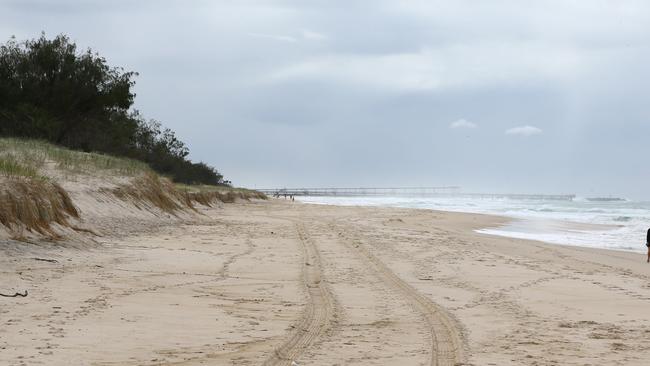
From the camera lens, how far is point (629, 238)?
2403 cm

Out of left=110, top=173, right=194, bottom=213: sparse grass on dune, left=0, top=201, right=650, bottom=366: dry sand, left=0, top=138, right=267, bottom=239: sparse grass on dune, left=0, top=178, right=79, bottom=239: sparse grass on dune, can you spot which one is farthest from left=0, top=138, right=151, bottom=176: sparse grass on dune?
left=0, top=201, right=650, bottom=366: dry sand

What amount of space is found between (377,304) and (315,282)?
1828mm

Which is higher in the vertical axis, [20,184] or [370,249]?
[20,184]

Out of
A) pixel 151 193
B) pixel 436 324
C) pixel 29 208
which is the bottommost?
pixel 436 324

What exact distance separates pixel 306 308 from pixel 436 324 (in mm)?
1491

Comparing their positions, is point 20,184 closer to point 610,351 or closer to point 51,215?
point 51,215

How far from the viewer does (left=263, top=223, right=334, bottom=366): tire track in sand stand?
555 cm

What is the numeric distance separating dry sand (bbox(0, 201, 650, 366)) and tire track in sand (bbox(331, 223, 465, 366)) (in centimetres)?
2

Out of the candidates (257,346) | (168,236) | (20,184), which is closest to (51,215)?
(20,184)

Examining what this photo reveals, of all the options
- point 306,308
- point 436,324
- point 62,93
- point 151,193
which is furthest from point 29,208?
point 62,93

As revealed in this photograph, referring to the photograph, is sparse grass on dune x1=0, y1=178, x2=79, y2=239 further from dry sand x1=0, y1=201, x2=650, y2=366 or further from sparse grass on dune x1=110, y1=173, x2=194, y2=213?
sparse grass on dune x1=110, y1=173, x2=194, y2=213

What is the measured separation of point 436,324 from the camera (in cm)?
702

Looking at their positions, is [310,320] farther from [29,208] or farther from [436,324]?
[29,208]

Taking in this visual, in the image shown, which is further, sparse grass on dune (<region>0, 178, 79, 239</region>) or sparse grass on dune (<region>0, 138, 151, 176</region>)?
sparse grass on dune (<region>0, 138, 151, 176</region>)
